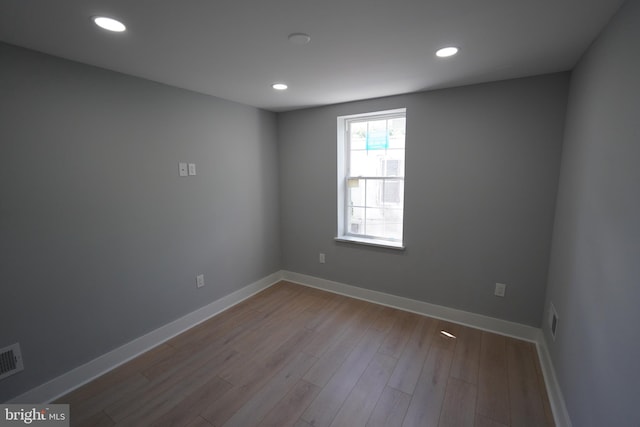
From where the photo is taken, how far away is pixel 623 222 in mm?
1129

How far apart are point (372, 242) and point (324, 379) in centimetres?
156

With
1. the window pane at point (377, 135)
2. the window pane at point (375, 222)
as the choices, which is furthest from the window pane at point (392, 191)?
the window pane at point (377, 135)

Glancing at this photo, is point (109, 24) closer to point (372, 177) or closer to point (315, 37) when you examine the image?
point (315, 37)

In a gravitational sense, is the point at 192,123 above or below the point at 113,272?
above

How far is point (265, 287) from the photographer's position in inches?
143

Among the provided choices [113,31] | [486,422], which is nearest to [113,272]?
[113,31]

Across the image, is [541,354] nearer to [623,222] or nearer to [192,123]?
[623,222]

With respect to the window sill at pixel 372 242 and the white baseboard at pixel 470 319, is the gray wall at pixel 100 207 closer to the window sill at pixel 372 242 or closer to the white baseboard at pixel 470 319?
the white baseboard at pixel 470 319

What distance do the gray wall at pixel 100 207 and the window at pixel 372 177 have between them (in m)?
1.31

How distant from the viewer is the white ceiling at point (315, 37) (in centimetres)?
128

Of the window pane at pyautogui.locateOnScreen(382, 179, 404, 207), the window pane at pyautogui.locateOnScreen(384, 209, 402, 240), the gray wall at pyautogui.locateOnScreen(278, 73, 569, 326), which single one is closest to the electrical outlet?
the gray wall at pyautogui.locateOnScreen(278, 73, 569, 326)

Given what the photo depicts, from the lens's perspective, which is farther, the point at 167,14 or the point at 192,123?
the point at 192,123

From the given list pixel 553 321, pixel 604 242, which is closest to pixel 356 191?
pixel 553 321

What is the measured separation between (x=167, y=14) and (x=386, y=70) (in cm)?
147
